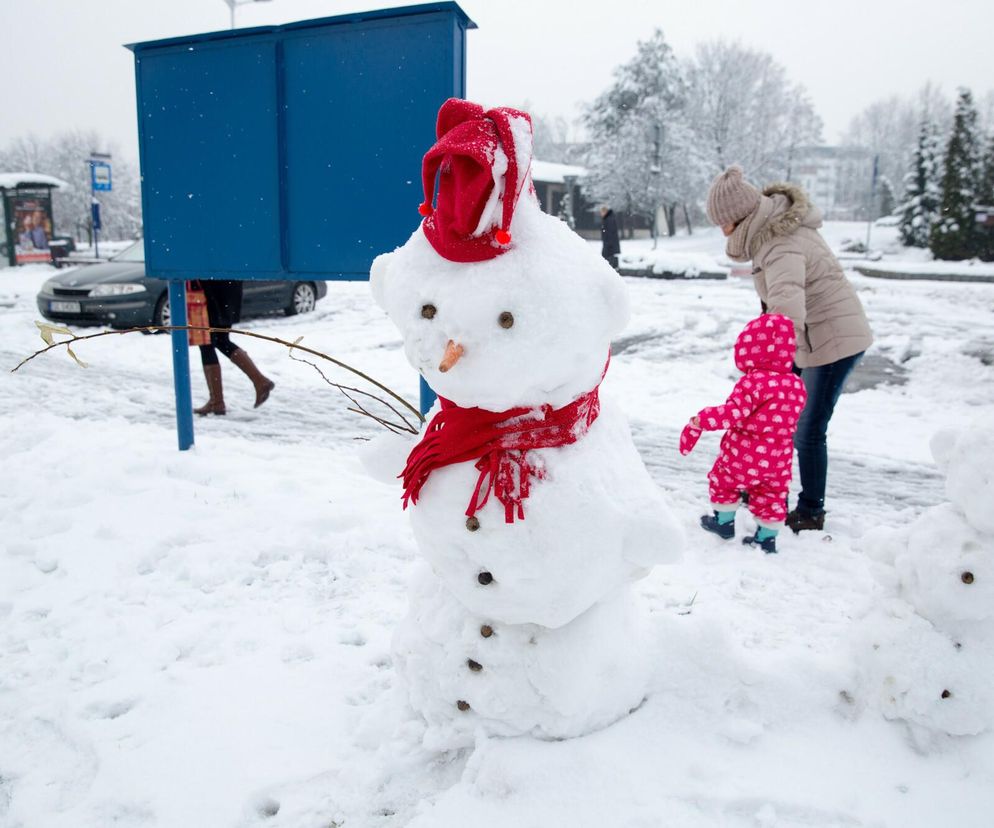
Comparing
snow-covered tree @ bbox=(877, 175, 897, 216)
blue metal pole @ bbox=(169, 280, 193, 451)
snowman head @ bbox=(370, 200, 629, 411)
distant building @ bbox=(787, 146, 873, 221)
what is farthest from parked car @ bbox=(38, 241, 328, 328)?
distant building @ bbox=(787, 146, 873, 221)

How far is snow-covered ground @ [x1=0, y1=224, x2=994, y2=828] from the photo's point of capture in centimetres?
194

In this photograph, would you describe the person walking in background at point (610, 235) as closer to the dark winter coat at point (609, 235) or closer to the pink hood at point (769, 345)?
the dark winter coat at point (609, 235)

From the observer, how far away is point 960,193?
983 inches

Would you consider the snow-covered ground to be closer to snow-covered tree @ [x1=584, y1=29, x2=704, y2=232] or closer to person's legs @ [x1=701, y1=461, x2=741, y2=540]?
person's legs @ [x1=701, y1=461, x2=741, y2=540]

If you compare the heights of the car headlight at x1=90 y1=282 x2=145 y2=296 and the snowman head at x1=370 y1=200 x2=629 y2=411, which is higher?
the snowman head at x1=370 y1=200 x2=629 y2=411

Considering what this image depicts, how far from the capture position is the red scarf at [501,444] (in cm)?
183

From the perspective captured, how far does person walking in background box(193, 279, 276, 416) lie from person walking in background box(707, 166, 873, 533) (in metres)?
3.93

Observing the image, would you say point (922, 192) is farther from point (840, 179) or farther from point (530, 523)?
point (840, 179)

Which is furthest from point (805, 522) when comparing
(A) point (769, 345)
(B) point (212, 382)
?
(B) point (212, 382)

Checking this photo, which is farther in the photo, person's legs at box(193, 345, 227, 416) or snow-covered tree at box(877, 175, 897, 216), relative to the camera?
snow-covered tree at box(877, 175, 897, 216)

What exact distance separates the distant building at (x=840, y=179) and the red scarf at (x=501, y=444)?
70.5 metres

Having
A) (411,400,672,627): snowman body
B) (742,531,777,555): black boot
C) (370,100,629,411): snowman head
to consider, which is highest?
(370,100,629,411): snowman head

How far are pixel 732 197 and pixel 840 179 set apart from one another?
10011 centimetres

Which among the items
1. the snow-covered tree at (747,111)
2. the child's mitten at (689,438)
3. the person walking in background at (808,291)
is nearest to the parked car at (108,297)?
the person walking in background at (808,291)
